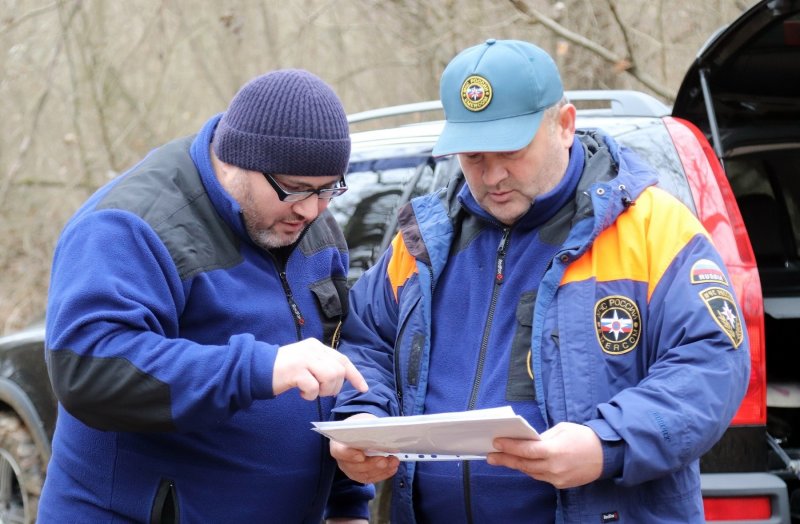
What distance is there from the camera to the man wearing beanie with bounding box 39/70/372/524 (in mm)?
2258

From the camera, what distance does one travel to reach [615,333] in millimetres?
2371

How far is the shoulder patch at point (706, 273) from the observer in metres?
2.35

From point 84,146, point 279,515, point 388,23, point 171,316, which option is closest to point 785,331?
point 279,515

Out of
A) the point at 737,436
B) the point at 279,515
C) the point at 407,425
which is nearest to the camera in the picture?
the point at 407,425

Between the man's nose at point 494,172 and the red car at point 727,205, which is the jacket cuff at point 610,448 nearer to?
the man's nose at point 494,172

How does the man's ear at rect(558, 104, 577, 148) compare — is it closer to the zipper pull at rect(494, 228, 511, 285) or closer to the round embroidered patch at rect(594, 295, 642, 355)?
the zipper pull at rect(494, 228, 511, 285)

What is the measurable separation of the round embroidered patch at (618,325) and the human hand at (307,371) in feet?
1.88

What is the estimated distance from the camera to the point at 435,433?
2211mm

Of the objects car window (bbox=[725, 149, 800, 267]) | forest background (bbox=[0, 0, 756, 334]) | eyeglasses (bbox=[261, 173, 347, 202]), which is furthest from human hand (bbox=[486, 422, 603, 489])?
forest background (bbox=[0, 0, 756, 334])

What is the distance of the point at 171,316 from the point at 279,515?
24.4 inches

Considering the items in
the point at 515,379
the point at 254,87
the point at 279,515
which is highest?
the point at 254,87

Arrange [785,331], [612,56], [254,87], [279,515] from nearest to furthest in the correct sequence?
[254,87] < [279,515] < [785,331] < [612,56]

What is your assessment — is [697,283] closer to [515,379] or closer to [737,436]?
[515,379]

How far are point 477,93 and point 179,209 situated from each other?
752 millimetres
